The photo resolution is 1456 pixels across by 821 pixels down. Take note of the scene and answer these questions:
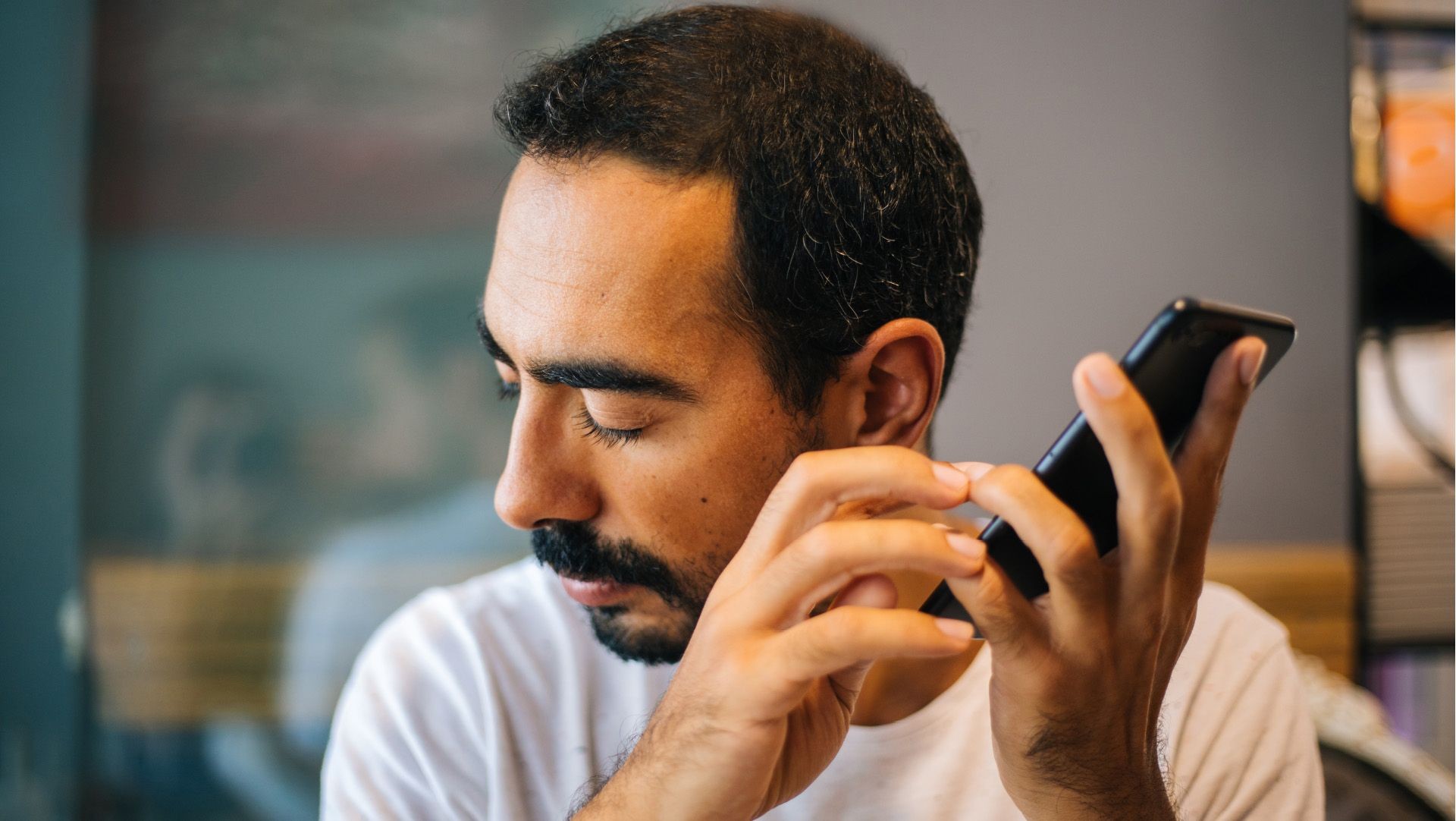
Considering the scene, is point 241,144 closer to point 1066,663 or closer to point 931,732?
point 931,732

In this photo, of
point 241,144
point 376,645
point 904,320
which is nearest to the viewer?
point 904,320

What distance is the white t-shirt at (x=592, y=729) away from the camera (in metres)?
1.02

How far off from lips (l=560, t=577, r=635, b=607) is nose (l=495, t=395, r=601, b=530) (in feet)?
0.30

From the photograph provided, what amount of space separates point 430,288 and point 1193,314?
1.85 meters

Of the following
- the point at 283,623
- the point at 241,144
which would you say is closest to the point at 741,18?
the point at 241,144

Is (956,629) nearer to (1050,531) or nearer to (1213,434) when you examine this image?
(1050,531)

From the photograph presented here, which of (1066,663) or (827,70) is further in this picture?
(827,70)

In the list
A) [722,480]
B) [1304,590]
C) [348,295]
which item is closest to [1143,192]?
[1304,590]

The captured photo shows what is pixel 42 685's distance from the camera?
215cm

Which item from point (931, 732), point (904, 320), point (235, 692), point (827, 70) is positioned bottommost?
point (235, 692)

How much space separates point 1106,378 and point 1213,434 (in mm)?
100

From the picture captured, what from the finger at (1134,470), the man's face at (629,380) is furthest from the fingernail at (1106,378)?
the man's face at (629,380)

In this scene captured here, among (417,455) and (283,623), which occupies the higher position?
(417,455)

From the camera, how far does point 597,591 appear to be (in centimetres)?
100
